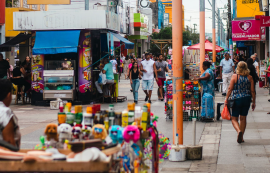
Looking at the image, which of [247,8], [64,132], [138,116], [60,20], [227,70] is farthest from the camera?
[247,8]

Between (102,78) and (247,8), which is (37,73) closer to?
(102,78)

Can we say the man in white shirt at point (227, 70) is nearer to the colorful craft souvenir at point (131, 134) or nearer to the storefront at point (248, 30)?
the storefront at point (248, 30)

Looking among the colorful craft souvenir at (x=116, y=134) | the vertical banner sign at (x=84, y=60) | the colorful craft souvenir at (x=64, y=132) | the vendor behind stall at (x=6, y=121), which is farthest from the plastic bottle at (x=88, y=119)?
the vertical banner sign at (x=84, y=60)

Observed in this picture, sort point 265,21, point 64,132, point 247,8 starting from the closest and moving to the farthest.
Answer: point 64,132 < point 265,21 < point 247,8

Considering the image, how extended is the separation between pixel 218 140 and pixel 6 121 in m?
6.13

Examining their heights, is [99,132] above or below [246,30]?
below

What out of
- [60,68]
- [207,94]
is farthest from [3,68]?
[207,94]

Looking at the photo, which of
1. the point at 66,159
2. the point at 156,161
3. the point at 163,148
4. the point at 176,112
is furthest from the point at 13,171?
the point at 176,112

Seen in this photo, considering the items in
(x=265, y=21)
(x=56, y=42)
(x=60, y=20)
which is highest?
(x=60, y=20)

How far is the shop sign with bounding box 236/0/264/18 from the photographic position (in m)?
28.3

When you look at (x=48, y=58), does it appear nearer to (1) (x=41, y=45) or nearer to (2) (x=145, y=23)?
(1) (x=41, y=45)

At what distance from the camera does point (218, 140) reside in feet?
30.9

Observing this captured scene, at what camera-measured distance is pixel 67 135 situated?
162 inches

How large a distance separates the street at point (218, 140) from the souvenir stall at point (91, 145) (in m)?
2.42
